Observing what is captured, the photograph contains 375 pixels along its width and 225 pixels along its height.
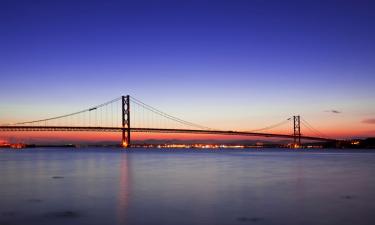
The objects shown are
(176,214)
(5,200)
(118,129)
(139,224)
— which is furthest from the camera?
(118,129)

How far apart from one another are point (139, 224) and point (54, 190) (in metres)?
6.60

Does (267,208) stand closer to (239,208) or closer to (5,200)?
(239,208)

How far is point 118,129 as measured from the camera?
66500 mm

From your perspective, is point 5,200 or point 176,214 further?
point 5,200

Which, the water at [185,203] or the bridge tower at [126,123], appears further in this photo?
the bridge tower at [126,123]

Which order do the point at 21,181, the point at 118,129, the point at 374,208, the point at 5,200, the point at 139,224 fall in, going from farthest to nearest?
1. the point at 118,129
2. the point at 21,181
3. the point at 5,200
4. the point at 374,208
5. the point at 139,224

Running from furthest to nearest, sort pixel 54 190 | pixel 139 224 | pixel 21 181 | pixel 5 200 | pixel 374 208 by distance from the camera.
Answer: pixel 21 181 < pixel 54 190 < pixel 5 200 < pixel 374 208 < pixel 139 224

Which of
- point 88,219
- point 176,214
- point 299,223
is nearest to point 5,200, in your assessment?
point 88,219

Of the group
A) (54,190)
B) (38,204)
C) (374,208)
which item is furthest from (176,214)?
(54,190)

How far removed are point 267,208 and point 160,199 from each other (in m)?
3.21

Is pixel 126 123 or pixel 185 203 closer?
pixel 185 203

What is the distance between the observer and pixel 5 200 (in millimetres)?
11789

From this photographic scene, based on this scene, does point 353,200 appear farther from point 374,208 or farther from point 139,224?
point 139,224

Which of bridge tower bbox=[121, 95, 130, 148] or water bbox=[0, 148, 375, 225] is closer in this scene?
water bbox=[0, 148, 375, 225]
